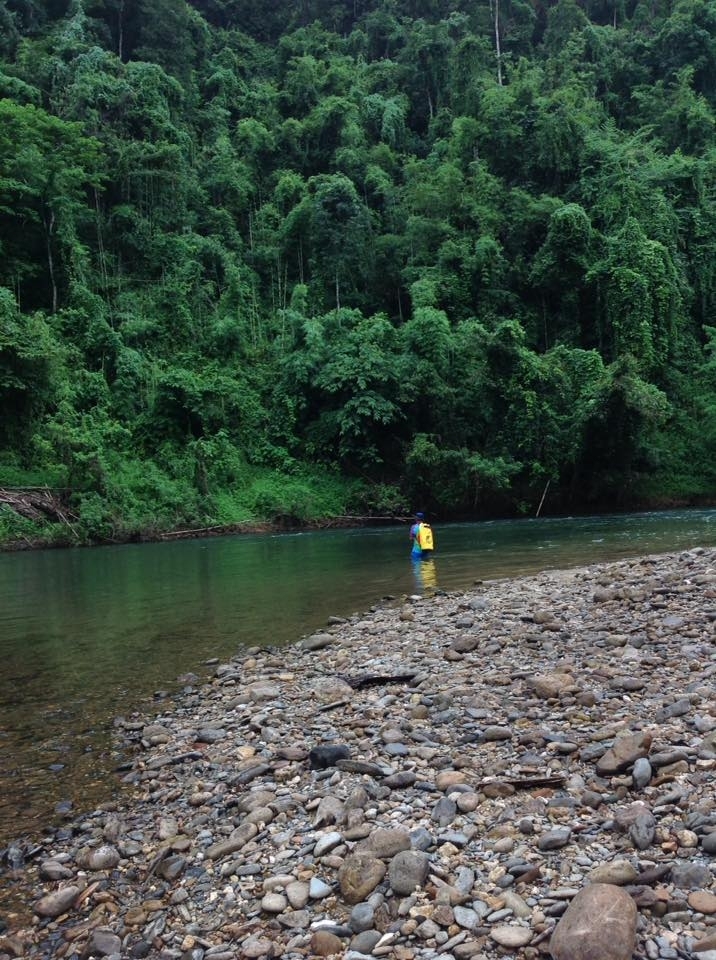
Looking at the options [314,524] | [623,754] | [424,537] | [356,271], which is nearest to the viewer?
[623,754]

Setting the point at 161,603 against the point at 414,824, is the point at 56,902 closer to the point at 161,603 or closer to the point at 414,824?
the point at 414,824

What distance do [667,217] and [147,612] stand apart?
3732 cm

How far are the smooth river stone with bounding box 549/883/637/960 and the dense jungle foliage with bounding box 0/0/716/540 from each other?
23915 mm

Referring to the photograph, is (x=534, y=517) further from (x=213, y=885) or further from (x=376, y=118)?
(x=376, y=118)

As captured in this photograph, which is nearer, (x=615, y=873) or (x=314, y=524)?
(x=615, y=873)

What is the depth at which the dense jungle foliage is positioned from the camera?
1218 inches

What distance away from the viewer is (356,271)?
140 ft

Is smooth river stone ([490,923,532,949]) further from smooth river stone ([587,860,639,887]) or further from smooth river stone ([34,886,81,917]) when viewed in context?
smooth river stone ([34,886,81,917])

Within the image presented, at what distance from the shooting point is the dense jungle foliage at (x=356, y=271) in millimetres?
30938

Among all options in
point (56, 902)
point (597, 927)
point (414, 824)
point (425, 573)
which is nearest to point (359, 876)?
point (414, 824)

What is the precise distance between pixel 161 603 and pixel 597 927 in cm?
1146

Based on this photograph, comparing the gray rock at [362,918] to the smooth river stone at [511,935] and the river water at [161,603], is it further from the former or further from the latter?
the river water at [161,603]

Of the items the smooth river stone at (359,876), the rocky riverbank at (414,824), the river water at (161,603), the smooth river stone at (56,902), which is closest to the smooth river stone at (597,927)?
the rocky riverbank at (414,824)

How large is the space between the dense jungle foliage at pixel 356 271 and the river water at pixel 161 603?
16.6ft
